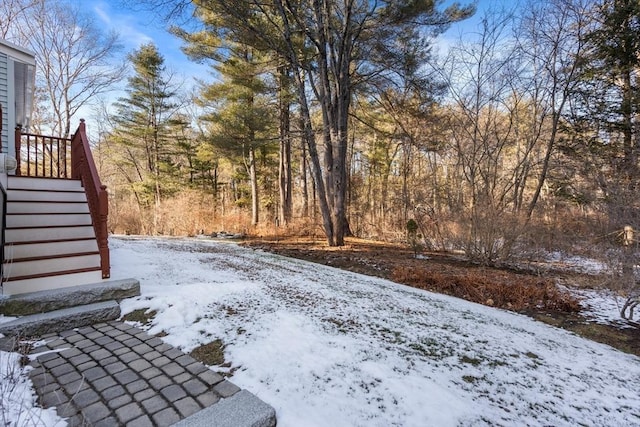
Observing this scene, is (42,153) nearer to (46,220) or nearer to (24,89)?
(24,89)

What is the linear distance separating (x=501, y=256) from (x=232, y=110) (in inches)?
430

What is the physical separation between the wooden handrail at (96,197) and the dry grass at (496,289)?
15.4 ft

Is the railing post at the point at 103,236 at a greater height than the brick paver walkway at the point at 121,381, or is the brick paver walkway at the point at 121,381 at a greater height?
the railing post at the point at 103,236

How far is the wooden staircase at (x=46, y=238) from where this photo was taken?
339 cm

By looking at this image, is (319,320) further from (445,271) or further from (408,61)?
(408,61)

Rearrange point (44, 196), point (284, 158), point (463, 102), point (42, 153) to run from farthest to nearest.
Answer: point (284, 158)
point (42, 153)
point (463, 102)
point (44, 196)

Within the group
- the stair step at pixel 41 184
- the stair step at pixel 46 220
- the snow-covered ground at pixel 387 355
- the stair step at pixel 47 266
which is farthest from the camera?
the stair step at pixel 41 184

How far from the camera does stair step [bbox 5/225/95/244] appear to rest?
12.7 feet

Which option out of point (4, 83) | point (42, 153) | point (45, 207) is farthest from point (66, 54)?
point (45, 207)

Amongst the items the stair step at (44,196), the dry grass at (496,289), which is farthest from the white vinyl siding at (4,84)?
the dry grass at (496,289)

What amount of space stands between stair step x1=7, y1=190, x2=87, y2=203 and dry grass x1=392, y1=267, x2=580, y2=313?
5928mm

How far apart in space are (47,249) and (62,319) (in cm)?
132

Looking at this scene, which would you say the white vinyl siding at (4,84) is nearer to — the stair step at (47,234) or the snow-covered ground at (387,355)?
the stair step at (47,234)

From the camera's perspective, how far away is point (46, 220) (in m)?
4.36
